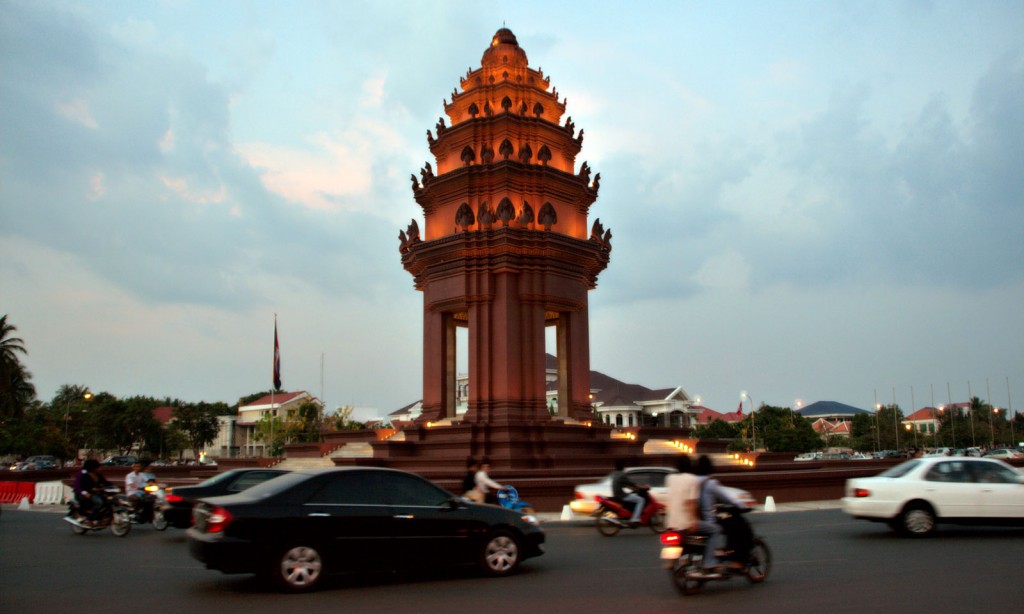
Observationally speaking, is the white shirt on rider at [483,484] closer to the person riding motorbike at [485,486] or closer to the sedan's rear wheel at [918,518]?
the person riding motorbike at [485,486]

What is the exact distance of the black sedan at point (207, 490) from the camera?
16469 millimetres

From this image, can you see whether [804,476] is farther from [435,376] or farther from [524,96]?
[524,96]

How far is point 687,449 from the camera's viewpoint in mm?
30703

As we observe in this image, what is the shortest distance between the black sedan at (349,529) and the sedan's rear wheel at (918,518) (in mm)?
7539

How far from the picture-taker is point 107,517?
18.5 meters

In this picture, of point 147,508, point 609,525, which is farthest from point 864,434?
point 147,508

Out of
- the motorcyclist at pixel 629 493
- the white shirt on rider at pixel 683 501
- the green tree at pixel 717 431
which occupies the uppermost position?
the green tree at pixel 717 431

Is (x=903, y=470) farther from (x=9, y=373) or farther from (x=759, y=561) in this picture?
(x=9, y=373)

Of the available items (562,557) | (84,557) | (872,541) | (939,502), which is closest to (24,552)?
(84,557)

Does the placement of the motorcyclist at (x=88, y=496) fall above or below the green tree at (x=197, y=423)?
below

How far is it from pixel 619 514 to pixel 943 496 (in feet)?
19.8

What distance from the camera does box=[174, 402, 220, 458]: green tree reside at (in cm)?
8200

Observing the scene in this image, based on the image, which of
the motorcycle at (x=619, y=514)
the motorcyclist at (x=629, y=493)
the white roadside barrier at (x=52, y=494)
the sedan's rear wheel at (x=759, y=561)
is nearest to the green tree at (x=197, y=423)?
the white roadside barrier at (x=52, y=494)

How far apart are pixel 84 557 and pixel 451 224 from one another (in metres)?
20.5
